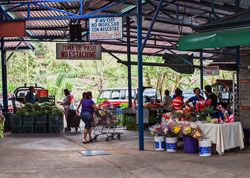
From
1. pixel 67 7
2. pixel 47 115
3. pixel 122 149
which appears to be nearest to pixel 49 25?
pixel 67 7

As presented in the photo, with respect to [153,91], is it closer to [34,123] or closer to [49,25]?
[49,25]

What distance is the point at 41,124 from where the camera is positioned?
49.1 feet

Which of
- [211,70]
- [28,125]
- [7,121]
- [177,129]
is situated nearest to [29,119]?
[28,125]

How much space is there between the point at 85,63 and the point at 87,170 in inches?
1297

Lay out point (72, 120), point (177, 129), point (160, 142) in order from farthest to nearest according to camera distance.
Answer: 1. point (72, 120)
2. point (160, 142)
3. point (177, 129)

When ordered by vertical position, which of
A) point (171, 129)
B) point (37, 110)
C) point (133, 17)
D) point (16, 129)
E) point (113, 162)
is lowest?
point (113, 162)

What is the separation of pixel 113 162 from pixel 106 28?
4.62m

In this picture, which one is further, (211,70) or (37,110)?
(211,70)

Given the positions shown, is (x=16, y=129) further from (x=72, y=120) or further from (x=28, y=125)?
(x=72, y=120)

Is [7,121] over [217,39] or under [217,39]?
under

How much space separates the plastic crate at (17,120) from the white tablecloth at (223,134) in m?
7.97

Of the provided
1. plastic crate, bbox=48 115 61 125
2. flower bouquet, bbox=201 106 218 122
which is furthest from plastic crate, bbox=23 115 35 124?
flower bouquet, bbox=201 106 218 122

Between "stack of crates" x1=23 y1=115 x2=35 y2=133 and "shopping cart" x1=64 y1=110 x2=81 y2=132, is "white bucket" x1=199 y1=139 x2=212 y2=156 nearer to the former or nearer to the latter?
"shopping cart" x1=64 y1=110 x2=81 y2=132

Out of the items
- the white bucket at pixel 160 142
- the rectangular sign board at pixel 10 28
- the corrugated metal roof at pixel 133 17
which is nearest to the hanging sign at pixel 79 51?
the rectangular sign board at pixel 10 28
